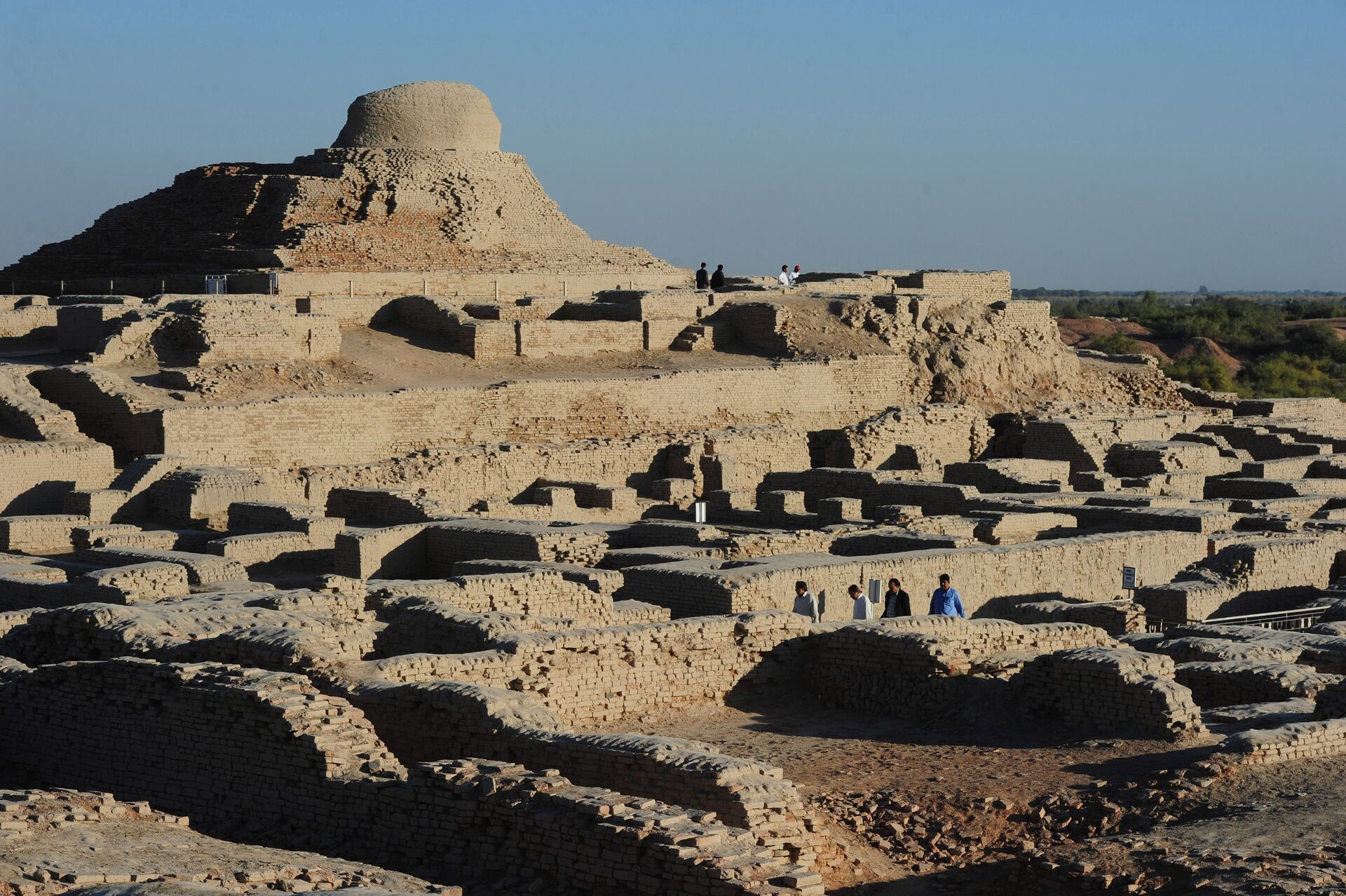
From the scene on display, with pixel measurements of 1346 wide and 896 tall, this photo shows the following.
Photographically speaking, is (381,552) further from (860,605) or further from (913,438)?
(913,438)

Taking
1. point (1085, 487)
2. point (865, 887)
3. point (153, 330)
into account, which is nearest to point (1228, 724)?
point (865, 887)

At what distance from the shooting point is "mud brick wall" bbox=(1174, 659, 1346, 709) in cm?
1188

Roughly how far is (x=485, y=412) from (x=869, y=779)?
1315cm

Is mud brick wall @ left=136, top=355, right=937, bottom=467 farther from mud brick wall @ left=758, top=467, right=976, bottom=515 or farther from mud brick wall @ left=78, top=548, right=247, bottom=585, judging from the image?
Answer: mud brick wall @ left=78, top=548, right=247, bottom=585

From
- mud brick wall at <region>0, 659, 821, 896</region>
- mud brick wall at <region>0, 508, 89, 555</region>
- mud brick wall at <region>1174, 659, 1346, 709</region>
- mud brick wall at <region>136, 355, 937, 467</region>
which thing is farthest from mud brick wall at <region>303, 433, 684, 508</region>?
mud brick wall at <region>1174, 659, 1346, 709</region>

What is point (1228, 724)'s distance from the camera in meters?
11.3

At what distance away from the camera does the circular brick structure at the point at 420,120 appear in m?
35.4

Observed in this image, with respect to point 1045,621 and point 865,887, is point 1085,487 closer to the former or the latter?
point 1045,621

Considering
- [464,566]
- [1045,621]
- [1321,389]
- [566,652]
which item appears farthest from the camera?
[1321,389]

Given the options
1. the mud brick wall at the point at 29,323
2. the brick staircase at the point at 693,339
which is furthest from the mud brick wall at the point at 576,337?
the mud brick wall at the point at 29,323

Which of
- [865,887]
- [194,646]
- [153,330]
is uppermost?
[153,330]

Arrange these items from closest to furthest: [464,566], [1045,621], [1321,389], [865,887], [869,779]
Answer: [865,887]
[869,779]
[1045,621]
[464,566]
[1321,389]

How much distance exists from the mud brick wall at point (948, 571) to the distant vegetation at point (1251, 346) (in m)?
21.2

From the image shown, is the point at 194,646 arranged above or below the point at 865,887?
above
